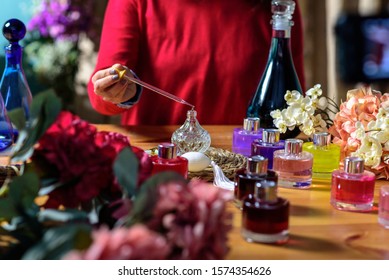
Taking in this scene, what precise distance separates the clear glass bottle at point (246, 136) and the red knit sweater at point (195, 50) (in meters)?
0.45

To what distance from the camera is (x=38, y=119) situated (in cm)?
57

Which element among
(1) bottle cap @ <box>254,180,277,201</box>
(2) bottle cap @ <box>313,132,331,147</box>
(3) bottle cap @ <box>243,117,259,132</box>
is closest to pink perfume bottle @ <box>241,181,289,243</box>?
(1) bottle cap @ <box>254,180,277,201</box>

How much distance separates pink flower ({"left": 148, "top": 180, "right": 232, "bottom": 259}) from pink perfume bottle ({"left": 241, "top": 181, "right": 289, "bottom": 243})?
20 centimetres

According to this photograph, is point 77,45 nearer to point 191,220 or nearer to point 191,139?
point 191,139

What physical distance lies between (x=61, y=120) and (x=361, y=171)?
1.46 ft

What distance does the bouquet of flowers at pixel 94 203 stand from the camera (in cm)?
44

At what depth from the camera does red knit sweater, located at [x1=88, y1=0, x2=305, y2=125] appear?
5.40 ft

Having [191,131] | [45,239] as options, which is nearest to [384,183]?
[191,131]

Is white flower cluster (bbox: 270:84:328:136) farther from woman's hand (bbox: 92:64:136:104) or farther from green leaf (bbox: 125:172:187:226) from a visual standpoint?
green leaf (bbox: 125:172:187:226)

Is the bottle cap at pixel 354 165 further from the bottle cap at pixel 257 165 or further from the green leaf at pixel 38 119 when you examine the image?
the green leaf at pixel 38 119

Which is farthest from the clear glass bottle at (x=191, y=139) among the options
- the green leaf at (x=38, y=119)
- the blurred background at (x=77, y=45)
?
the blurred background at (x=77, y=45)

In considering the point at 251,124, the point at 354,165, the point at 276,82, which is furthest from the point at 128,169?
the point at 276,82

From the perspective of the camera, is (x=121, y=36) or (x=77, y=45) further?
(x=77, y=45)

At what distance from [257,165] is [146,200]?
0.34 m
